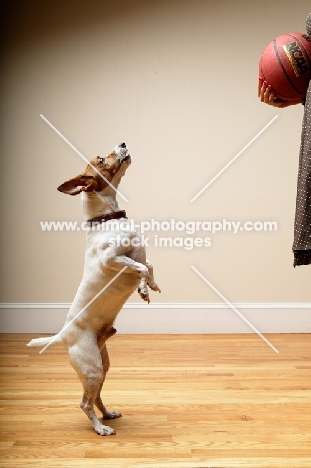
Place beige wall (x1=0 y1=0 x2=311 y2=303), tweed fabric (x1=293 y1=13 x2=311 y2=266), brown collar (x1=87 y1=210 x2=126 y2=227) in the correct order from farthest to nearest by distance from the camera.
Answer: beige wall (x1=0 y1=0 x2=311 y2=303) → brown collar (x1=87 y1=210 x2=126 y2=227) → tweed fabric (x1=293 y1=13 x2=311 y2=266)

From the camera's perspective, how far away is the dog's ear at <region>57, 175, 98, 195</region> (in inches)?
87.7

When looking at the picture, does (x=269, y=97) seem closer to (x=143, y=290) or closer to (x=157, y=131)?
(x=143, y=290)

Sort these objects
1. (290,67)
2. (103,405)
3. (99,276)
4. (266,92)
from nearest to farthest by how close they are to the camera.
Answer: (290,67)
(266,92)
(99,276)
(103,405)

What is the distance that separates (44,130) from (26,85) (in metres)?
0.34

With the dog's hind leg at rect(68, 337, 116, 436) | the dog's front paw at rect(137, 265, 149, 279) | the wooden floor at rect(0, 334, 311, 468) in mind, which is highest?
the dog's front paw at rect(137, 265, 149, 279)

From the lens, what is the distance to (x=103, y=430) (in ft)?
7.29

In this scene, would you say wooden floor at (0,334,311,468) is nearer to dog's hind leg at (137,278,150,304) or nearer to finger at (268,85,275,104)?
dog's hind leg at (137,278,150,304)

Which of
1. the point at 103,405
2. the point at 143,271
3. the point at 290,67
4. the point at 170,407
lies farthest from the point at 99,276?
the point at 290,67

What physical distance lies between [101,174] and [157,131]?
1853 millimetres

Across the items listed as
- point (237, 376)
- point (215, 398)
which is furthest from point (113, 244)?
point (237, 376)

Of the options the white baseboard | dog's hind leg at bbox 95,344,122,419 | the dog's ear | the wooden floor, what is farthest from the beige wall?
the dog's ear

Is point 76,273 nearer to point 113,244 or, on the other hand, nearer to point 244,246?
point 244,246

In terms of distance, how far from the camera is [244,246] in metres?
4.06

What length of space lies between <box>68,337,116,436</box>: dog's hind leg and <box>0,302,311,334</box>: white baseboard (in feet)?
5.90
